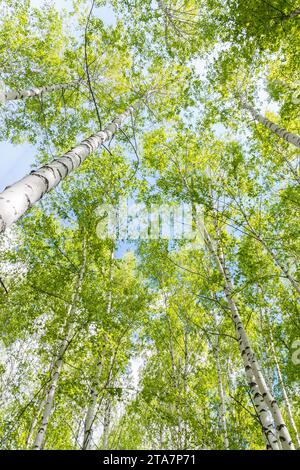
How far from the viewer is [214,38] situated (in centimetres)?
874

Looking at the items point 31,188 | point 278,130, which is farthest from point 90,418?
point 278,130

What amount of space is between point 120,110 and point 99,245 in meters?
4.73

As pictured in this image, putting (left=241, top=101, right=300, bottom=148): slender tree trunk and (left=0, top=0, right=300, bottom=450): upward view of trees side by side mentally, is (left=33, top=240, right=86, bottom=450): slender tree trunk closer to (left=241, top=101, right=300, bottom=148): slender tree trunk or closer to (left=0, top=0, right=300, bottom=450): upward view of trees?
(left=0, top=0, right=300, bottom=450): upward view of trees

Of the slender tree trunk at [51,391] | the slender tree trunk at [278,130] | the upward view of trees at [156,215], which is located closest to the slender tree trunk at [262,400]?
the upward view of trees at [156,215]

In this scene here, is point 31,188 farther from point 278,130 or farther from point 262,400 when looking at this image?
point 278,130

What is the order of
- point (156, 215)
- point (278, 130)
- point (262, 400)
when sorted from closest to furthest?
point (262, 400), point (278, 130), point (156, 215)

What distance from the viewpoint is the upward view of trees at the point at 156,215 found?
25.2ft

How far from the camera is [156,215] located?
1095 centimetres

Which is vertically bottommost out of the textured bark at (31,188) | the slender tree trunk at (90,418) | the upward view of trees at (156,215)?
the slender tree trunk at (90,418)

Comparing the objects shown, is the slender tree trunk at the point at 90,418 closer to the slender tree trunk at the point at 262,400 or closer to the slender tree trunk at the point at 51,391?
the slender tree trunk at the point at 51,391

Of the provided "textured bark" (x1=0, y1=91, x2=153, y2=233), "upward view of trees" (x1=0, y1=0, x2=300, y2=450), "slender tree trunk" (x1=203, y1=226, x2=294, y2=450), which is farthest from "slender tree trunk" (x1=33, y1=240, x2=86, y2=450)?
"textured bark" (x1=0, y1=91, x2=153, y2=233)
